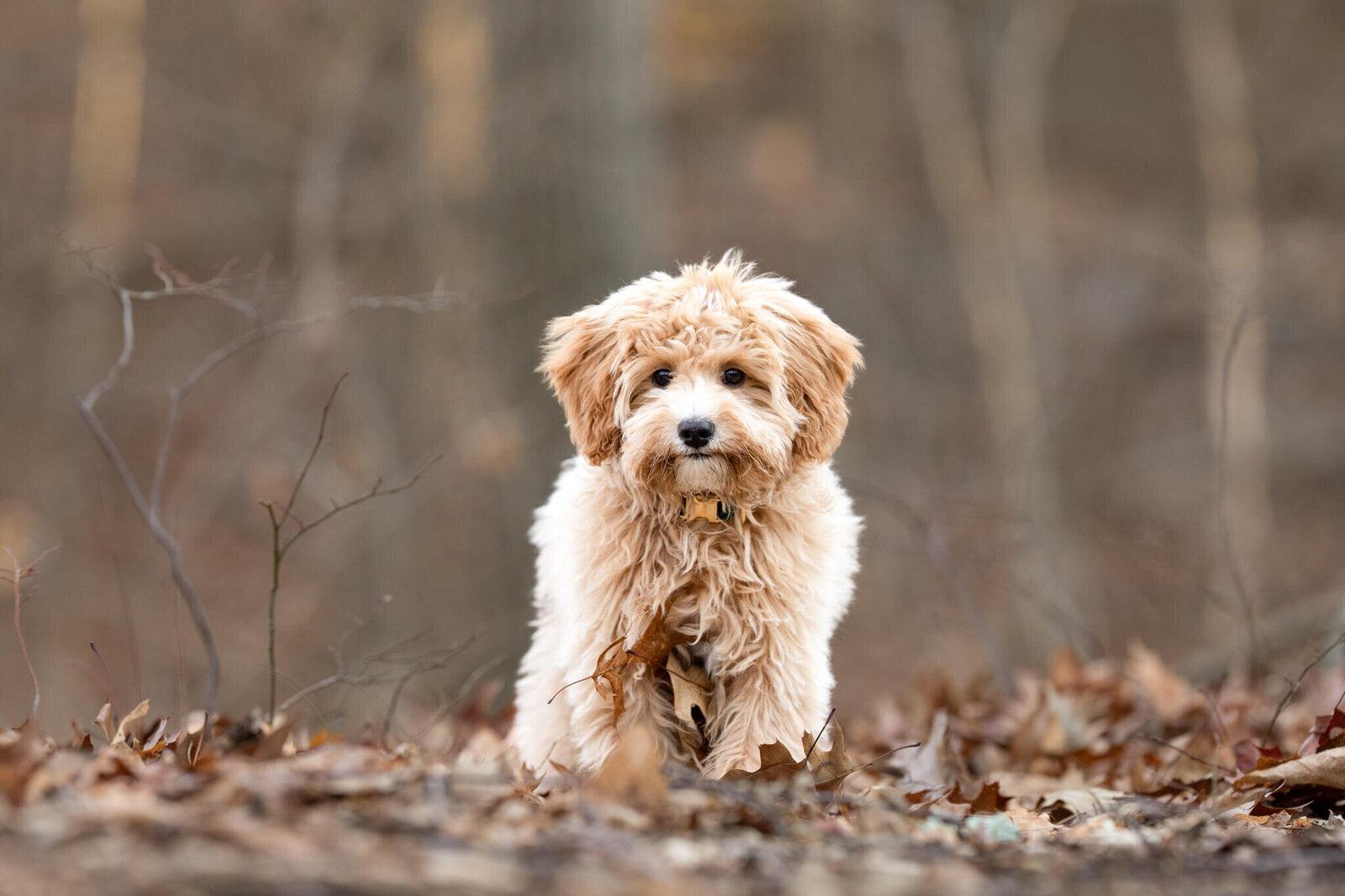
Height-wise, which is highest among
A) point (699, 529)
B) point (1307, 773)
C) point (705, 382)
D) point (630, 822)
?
point (705, 382)

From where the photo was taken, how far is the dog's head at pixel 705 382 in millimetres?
3979

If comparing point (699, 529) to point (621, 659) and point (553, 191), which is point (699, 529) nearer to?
point (621, 659)

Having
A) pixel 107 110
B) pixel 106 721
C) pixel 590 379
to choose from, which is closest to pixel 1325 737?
pixel 590 379

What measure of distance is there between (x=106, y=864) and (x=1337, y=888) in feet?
8.19

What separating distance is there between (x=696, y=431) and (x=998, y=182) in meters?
13.8

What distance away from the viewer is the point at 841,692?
36.7 feet

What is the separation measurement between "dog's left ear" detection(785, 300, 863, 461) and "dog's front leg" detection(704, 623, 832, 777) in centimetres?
67

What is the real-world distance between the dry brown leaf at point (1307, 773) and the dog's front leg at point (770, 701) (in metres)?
1.42

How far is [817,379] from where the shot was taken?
14.0ft

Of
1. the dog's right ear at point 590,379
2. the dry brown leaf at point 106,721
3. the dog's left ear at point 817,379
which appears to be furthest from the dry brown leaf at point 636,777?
the dry brown leaf at point 106,721

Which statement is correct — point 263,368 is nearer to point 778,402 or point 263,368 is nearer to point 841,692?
point 841,692

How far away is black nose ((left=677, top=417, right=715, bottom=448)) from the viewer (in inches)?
154

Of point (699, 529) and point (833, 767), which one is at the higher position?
point (699, 529)

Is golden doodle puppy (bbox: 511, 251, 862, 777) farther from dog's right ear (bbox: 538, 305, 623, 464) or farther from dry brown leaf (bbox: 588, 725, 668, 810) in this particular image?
dry brown leaf (bbox: 588, 725, 668, 810)
